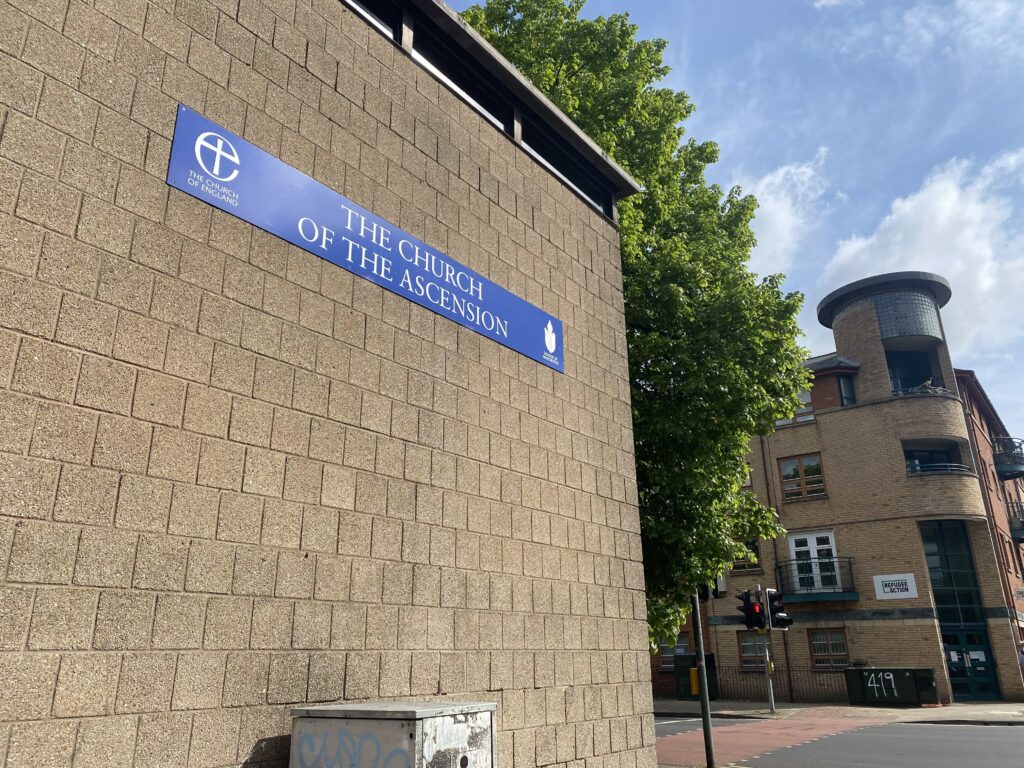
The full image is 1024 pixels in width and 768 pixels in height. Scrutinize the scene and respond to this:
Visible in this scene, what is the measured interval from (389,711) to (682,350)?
954 centimetres

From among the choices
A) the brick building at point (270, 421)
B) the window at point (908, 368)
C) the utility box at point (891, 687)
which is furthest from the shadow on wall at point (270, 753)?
the window at point (908, 368)

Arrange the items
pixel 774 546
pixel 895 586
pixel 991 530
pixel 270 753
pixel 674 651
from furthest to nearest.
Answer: pixel 674 651 → pixel 774 546 → pixel 991 530 → pixel 895 586 → pixel 270 753

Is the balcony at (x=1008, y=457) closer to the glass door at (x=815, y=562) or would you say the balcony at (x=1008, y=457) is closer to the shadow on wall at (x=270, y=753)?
the glass door at (x=815, y=562)

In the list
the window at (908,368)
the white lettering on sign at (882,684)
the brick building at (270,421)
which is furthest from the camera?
the window at (908,368)

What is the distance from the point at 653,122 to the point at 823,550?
60.3 feet

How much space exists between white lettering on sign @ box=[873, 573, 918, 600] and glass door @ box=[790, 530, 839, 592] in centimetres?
134

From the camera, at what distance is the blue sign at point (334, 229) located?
15.7 ft

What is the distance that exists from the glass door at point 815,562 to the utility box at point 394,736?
25.0 meters

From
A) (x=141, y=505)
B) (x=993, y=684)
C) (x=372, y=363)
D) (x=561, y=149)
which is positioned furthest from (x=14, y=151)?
(x=993, y=684)

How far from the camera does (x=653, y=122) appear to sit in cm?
1477

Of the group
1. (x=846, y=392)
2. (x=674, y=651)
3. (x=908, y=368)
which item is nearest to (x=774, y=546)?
(x=674, y=651)

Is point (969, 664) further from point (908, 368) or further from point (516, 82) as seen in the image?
point (516, 82)

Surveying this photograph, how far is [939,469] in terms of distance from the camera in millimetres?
26453

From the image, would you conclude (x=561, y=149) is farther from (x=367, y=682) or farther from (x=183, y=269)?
(x=367, y=682)
